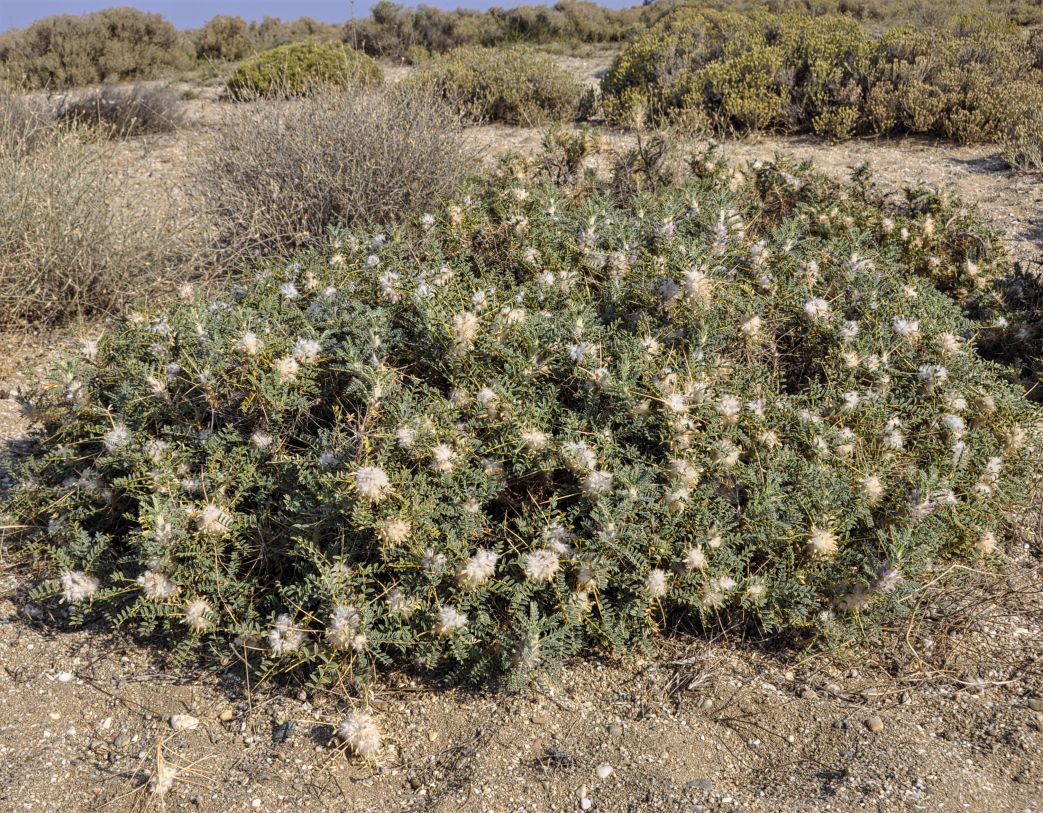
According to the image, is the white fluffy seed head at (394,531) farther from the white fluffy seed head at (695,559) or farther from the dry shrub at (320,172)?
the dry shrub at (320,172)

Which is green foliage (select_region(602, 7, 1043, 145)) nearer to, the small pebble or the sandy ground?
the sandy ground

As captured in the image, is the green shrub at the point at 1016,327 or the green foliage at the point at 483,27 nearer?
the green shrub at the point at 1016,327

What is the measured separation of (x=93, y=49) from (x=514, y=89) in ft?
29.8

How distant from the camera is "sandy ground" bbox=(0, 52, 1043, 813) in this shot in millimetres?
2074

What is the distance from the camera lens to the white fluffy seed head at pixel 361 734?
84.8 inches

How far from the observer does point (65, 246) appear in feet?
15.6

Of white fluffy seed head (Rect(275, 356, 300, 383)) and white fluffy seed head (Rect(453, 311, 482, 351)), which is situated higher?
white fluffy seed head (Rect(453, 311, 482, 351))

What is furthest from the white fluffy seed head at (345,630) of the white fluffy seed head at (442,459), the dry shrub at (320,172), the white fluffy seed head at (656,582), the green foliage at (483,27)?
the green foliage at (483,27)

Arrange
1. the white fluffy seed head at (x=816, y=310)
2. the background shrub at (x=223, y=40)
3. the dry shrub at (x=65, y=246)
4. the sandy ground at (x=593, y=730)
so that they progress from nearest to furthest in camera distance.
A: the sandy ground at (x=593, y=730) < the white fluffy seed head at (x=816, y=310) < the dry shrub at (x=65, y=246) < the background shrub at (x=223, y=40)

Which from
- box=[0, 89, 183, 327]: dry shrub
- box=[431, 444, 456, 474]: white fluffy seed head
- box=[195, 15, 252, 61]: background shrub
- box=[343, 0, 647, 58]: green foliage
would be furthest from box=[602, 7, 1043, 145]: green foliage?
box=[195, 15, 252, 61]: background shrub

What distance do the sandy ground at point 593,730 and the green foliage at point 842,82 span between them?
5544mm

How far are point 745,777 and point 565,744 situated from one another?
48cm

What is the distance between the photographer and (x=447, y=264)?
10.7 feet

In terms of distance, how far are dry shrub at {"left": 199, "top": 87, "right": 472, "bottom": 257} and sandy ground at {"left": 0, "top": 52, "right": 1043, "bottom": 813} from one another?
3.19m
